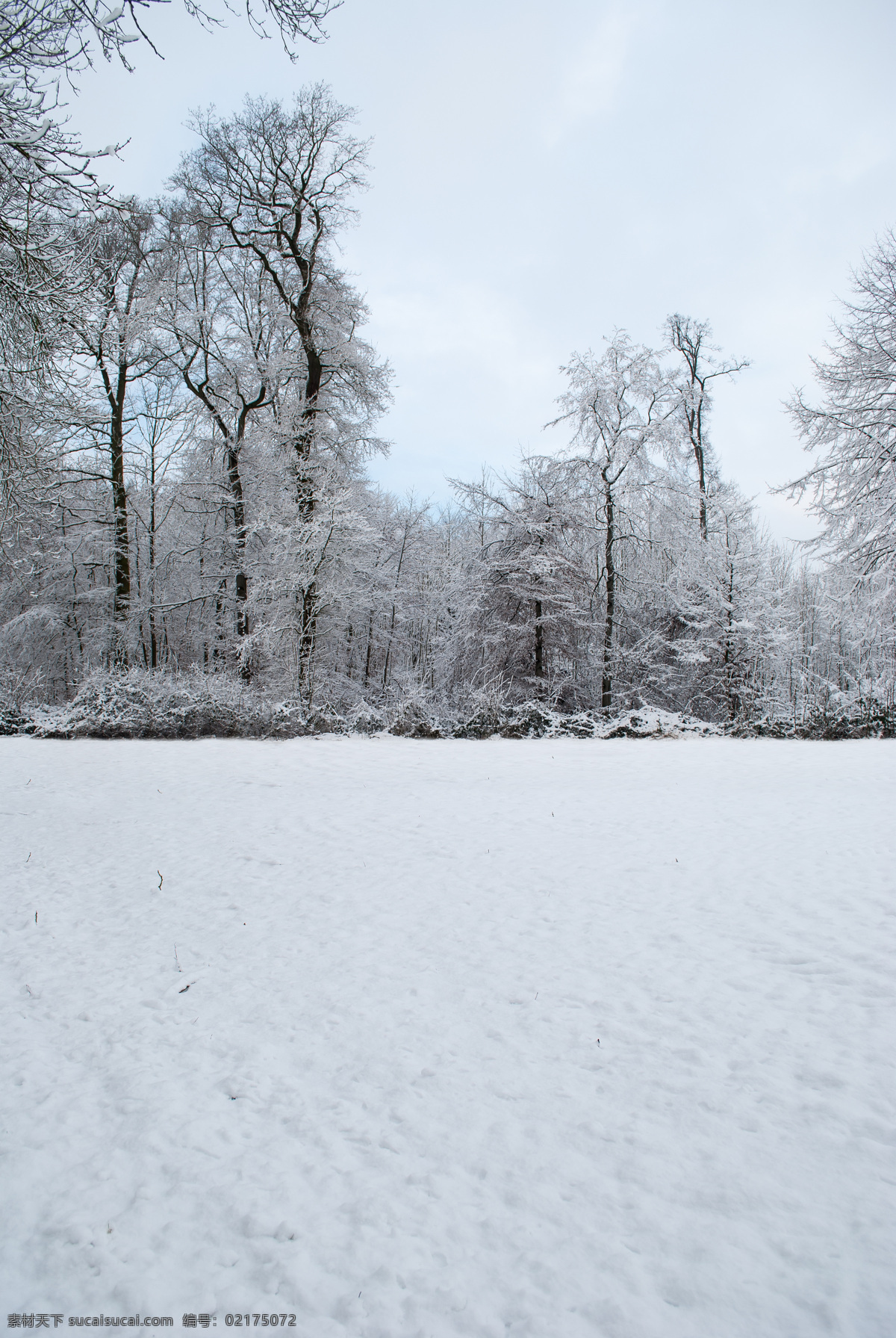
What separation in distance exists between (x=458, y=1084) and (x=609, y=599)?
13.6m

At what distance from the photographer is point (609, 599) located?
14.6 meters

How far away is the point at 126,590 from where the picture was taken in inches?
579

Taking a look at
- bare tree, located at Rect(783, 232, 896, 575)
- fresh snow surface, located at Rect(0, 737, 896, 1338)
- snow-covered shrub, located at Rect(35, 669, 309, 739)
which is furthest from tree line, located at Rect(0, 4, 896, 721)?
fresh snow surface, located at Rect(0, 737, 896, 1338)

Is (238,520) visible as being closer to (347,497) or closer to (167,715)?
(347,497)

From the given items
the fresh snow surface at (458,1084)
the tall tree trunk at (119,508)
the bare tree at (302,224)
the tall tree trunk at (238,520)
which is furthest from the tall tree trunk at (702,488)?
the tall tree trunk at (119,508)

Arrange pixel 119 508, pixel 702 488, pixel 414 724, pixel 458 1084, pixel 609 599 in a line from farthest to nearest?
pixel 702 488 < pixel 609 599 < pixel 119 508 < pixel 414 724 < pixel 458 1084

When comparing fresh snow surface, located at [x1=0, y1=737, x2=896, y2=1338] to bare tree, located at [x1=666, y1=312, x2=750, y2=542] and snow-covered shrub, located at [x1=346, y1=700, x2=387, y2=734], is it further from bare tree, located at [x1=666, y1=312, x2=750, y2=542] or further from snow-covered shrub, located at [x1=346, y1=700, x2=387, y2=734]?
bare tree, located at [x1=666, y1=312, x2=750, y2=542]

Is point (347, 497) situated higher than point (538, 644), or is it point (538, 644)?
point (347, 497)

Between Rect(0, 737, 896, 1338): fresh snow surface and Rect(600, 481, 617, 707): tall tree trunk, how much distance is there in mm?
10401

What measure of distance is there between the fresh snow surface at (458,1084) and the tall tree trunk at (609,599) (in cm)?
1040

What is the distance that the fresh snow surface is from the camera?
50.9 inches

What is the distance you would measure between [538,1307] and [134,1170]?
3.68 feet

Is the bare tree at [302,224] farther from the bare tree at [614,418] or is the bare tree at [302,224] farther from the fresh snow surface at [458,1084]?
the fresh snow surface at [458,1084]

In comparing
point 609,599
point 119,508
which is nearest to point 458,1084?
point 609,599
